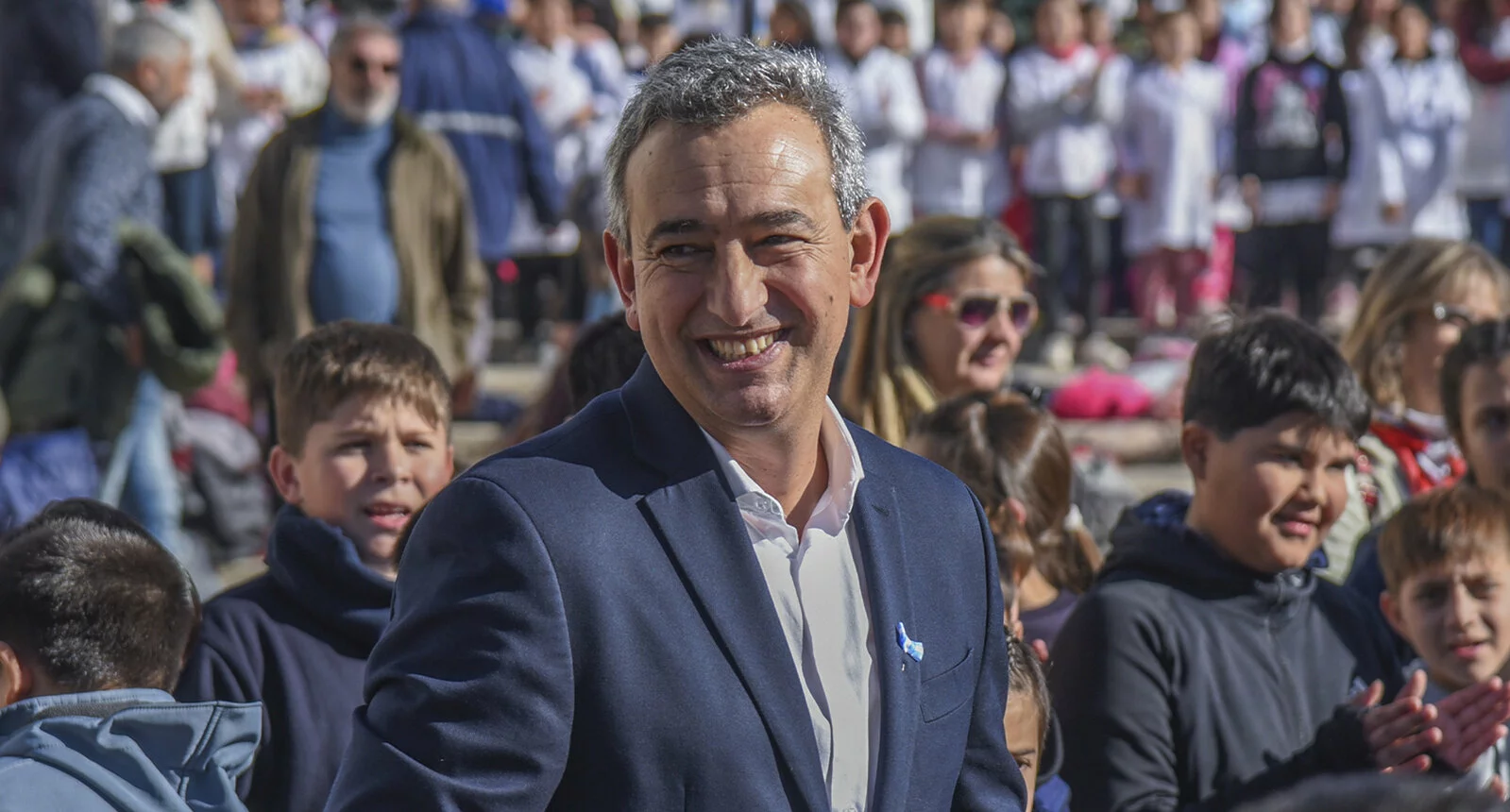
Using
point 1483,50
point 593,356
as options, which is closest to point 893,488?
point 593,356

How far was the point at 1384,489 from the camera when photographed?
16.0 ft

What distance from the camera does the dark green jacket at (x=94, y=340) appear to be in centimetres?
683

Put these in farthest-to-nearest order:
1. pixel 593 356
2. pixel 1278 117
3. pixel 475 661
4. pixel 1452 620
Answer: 1. pixel 1278 117
2. pixel 593 356
3. pixel 1452 620
4. pixel 475 661

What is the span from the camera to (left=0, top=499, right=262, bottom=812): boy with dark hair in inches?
104

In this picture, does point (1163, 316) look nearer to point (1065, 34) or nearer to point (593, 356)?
point (1065, 34)

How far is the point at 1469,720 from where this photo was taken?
3.19 m

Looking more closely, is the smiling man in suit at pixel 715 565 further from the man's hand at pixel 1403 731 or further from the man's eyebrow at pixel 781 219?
the man's hand at pixel 1403 731

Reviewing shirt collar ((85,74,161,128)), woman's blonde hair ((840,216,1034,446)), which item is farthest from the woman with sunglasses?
shirt collar ((85,74,161,128))

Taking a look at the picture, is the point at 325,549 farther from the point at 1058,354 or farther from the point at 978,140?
the point at 978,140

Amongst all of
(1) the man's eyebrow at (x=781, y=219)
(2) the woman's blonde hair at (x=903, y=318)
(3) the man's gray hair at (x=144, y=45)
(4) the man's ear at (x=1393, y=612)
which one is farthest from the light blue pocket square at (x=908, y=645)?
(3) the man's gray hair at (x=144, y=45)

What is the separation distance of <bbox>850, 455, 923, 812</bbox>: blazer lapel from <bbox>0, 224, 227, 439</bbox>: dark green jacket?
5.19 metres

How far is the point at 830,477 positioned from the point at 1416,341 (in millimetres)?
3411

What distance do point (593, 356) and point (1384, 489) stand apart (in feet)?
6.70

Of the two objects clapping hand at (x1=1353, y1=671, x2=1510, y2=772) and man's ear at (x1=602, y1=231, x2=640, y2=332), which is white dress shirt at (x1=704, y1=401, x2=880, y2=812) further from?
clapping hand at (x1=1353, y1=671, x2=1510, y2=772)
